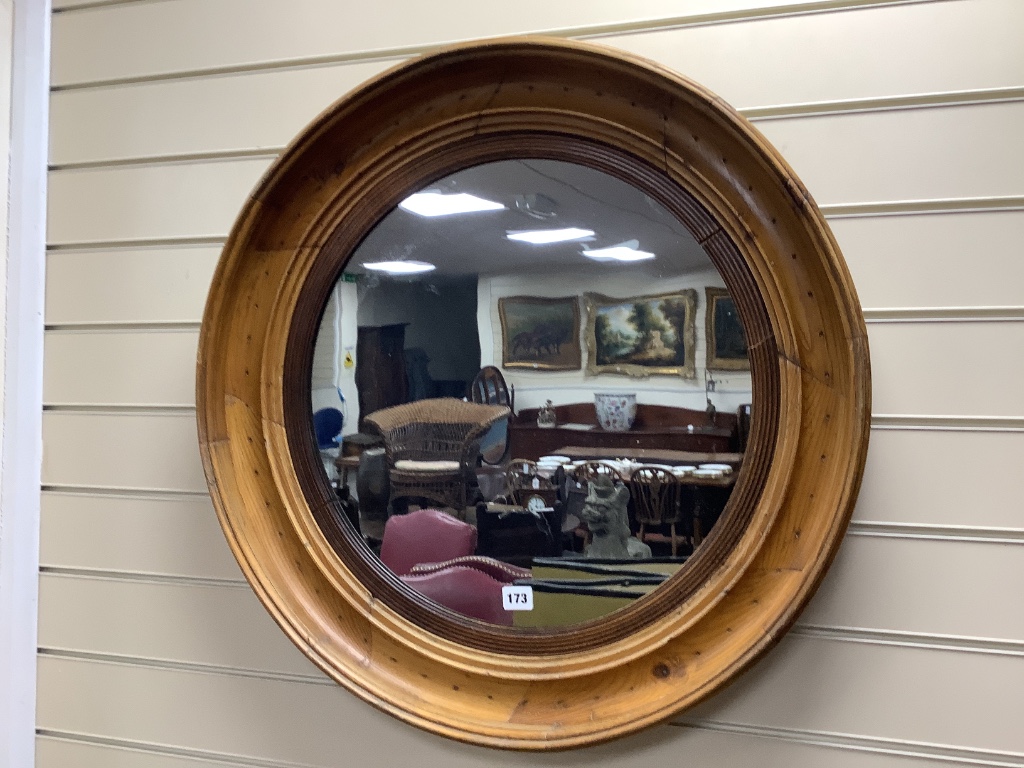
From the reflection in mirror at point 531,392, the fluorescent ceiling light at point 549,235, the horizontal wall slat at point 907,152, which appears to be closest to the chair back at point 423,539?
the reflection in mirror at point 531,392

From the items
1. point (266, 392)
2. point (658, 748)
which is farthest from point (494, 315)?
point (658, 748)

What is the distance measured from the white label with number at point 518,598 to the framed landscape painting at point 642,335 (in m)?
0.28

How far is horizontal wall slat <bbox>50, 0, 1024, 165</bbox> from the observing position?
832 millimetres

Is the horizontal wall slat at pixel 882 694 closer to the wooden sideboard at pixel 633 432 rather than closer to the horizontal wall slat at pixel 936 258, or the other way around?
the wooden sideboard at pixel 633 432

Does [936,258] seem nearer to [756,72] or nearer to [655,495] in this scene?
[756,72]

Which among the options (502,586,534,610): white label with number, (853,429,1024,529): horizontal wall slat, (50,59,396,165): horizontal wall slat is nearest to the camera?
(853,429,1024,529): horizontal wall slat

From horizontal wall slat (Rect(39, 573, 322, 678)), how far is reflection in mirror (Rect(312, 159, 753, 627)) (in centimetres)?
23

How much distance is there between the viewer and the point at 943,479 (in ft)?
2.73

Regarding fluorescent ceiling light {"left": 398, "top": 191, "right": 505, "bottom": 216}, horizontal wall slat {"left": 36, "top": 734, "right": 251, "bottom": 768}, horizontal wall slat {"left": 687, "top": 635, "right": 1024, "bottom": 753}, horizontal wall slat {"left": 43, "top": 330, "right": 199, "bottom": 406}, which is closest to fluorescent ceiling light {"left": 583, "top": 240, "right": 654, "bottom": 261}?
fluorescent ceiling light {"left": 398, "top": 191, "right": 505, "bottom": 216}

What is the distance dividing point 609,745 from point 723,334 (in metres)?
0.51

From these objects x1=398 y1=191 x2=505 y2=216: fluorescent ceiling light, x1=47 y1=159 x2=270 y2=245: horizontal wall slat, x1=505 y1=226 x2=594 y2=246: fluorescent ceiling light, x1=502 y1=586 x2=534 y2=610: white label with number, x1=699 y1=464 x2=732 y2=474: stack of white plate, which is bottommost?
x1=502 y1=586 x2=534 y2=610: white label with number

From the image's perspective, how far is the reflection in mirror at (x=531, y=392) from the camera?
2.84 feet

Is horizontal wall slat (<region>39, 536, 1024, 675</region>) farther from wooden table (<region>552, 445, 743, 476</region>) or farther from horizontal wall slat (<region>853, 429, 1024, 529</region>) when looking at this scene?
wooden table (<region>552, 445, 743, 476</region>)

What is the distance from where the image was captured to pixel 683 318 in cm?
86
